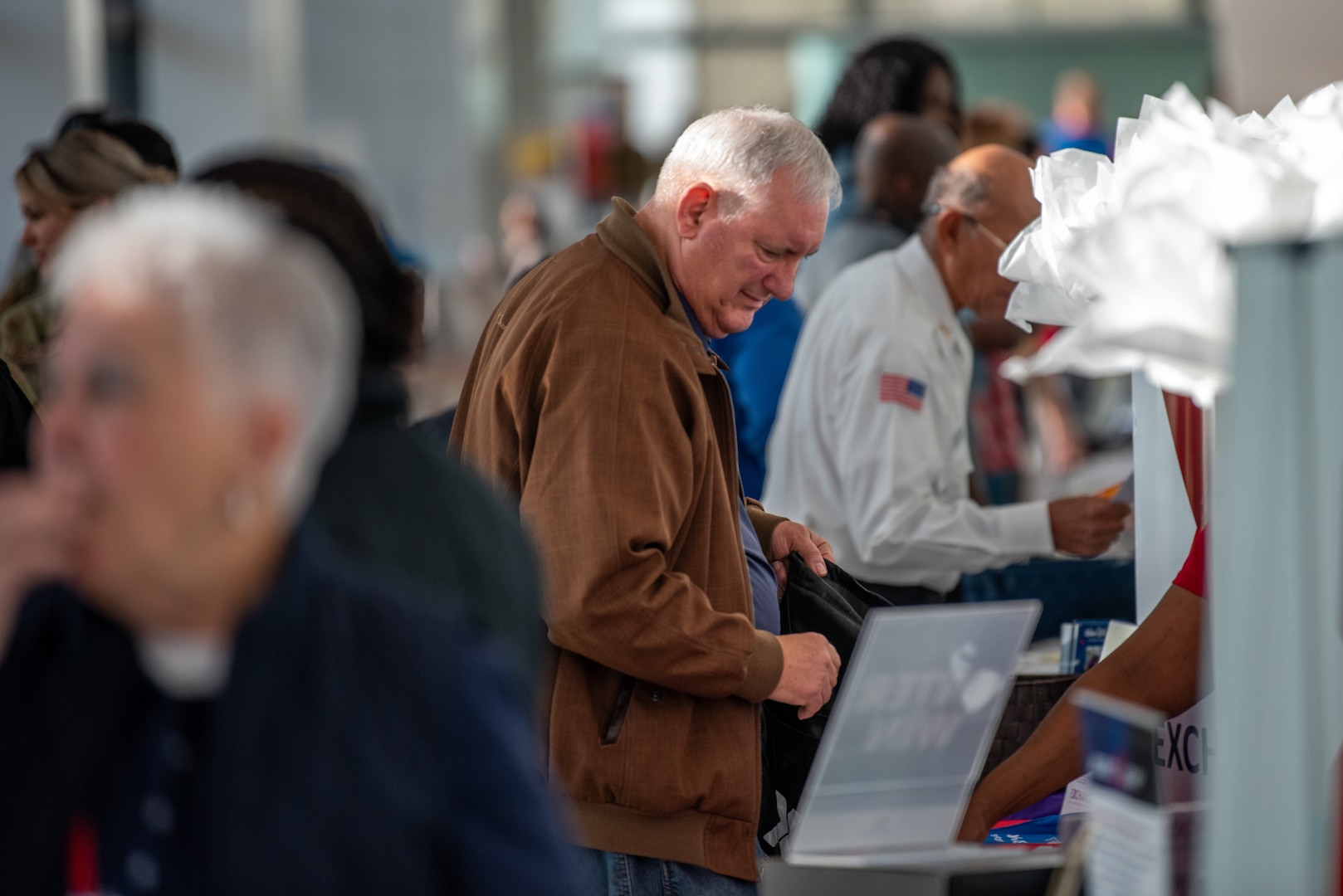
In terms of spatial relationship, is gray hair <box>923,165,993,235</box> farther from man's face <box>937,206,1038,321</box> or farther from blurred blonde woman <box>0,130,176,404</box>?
blurred blonde woman <box>0,130,176,404</box>

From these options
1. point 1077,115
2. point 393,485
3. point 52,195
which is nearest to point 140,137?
point 52,195

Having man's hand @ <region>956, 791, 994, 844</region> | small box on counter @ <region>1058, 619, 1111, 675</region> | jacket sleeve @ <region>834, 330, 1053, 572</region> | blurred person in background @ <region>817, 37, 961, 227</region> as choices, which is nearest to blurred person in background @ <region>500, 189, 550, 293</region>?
blurred person in background @ <region>817, 37, 961, 227</region>

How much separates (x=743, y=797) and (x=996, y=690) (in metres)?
0.75

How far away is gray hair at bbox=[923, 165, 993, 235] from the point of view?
3330 millimetres

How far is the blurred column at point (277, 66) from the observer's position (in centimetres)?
931

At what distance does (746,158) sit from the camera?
7.78ft

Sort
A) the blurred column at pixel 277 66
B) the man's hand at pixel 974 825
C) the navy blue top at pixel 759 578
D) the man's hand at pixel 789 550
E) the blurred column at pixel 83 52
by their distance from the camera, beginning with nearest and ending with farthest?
the man's hand at pixel 974 825 < the navy blue top at pixel 759 578 < the man's hand at pixel 789 550 < the blurred column at pixel 83 52 < the blurred column at pixel 277 66

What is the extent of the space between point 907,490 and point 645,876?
1235 mm

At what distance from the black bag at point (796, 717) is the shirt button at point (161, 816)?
132 cm

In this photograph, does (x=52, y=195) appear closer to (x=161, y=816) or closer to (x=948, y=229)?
(x=948, y=229)

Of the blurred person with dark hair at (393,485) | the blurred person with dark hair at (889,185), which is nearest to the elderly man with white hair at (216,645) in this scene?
the blurred person with dark hair at (393,485)

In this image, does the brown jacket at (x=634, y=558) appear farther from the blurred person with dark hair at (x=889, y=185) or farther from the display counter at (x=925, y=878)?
the blurred person with dark hair at (x=889, y=185)

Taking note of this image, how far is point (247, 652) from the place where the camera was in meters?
1.16

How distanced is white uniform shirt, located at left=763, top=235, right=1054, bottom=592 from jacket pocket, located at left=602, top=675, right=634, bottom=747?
1.12 metres
